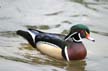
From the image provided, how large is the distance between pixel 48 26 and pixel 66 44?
Result: 2.41m

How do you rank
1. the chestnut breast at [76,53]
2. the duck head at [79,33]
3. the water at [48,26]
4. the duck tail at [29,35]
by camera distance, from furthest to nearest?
the duck tail at [29,35]
the duck head at [79,33]
the chestnut breast at [76,53]
the water at [48,26]

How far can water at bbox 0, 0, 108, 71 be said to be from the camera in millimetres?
9773

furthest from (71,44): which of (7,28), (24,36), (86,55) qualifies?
(7,28)

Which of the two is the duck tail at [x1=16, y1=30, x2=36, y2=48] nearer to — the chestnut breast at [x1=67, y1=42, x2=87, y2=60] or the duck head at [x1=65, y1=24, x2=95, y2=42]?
the duck head at [x1=65, y1=24, x2=95, y2=42]

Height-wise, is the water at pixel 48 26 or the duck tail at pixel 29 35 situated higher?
the duck tail at pixel 29 35

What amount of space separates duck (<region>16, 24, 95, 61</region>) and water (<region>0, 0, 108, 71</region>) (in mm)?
129

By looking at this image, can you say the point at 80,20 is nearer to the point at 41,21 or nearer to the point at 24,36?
the point at 41,21

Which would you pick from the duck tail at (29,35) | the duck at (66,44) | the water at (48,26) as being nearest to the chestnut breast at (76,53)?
the duck at (66,44)

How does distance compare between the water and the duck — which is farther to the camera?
the duck

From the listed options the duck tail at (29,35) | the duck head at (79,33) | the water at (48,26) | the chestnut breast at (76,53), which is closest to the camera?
the water at (48,26)

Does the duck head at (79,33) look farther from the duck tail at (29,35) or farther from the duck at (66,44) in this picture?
the duck tail at (29,35)

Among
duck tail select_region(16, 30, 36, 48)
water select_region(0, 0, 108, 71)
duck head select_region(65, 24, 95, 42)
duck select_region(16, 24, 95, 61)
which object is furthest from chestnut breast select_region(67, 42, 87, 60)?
duck tail select_region(16, 30, 36, 48)

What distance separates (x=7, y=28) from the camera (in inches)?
473

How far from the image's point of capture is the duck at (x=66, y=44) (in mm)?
10195
